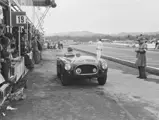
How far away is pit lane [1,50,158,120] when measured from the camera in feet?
16.7

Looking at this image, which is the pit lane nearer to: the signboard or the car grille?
the car grille

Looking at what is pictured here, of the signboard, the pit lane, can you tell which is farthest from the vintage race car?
the signboard

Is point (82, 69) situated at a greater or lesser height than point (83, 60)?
lesser

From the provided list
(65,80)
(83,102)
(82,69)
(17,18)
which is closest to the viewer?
A: (83,102)

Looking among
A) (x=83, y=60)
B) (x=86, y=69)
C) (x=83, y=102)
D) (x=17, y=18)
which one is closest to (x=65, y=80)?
(x=86, y=69)

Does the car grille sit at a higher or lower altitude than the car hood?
lower

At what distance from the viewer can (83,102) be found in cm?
617

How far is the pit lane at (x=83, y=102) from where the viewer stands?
508cm

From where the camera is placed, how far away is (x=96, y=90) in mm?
7656

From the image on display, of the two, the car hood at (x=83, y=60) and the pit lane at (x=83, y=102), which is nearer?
the pit lane at (x=83, y=102)

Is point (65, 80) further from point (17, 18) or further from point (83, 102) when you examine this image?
point (17, 18)

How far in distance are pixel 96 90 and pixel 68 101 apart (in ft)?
5.31

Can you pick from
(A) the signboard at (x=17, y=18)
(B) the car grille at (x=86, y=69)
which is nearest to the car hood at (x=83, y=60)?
(B) the car grille at (x=86, y=69)

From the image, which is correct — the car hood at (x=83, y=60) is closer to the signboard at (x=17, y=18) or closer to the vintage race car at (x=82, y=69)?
the vintage race car at (x=82, y=69)
